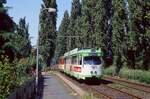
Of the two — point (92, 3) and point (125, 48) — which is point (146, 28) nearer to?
point (125, 48)

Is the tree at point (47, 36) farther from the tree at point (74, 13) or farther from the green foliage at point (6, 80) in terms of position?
the green foliage at point (6, 80)

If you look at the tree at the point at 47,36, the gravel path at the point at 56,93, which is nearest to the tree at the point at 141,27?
the gravel path at the point at 56,93

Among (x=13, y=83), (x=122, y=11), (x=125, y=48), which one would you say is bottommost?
(x=13, y=83)

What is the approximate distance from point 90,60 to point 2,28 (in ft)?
33.2

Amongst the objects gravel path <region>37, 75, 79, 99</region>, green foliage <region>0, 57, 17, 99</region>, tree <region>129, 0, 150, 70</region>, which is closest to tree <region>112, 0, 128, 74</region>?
tree <region>129, 0, 150, 70</region>

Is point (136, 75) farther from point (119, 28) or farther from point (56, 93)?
point (56, 93)

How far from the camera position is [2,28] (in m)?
39.2

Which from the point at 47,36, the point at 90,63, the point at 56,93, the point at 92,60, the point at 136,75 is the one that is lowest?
the point at 56,93

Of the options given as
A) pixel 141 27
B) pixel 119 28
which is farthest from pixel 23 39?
pixel 141 27

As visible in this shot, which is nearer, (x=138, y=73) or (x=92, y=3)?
(x=138, y=73)

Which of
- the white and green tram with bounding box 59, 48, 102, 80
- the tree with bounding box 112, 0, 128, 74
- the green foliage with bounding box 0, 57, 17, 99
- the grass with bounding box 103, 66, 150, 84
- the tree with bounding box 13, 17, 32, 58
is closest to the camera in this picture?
the green foliage with bounding box 0, 57, 17, 99

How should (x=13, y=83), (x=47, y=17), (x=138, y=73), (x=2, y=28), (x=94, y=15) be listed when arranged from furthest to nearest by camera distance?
(x=47, y=17)
(x=94, y=15)
(x=138, y=73)
(x=2, y=28)
(x=13, y=83)

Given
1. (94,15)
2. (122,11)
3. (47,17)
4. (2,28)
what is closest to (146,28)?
(122,11)

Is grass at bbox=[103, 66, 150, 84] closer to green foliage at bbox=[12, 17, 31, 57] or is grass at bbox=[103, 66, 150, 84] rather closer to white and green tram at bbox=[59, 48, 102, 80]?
white and green tram at bbox=[59, 48, 102, 80]
